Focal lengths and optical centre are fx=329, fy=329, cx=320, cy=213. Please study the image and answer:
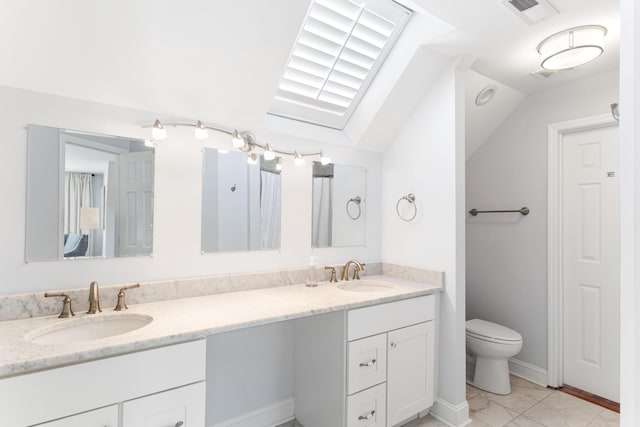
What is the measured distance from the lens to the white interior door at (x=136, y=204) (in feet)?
5.45

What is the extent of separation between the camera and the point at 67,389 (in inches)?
41.5

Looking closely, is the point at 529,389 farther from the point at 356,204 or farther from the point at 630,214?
the point at 630,214

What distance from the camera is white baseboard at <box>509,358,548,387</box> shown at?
254 cm

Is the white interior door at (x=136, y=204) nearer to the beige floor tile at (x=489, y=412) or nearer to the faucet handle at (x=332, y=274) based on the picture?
the faucet handle at (x=332, y=274)

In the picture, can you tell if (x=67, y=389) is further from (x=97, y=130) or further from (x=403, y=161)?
(x=403, y=161)

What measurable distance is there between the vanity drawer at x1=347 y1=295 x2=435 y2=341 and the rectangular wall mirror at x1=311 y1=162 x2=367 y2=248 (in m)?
0.68

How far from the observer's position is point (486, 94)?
253cm

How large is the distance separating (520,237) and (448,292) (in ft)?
3.51

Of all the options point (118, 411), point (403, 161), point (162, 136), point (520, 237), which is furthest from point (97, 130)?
point (520, 237)

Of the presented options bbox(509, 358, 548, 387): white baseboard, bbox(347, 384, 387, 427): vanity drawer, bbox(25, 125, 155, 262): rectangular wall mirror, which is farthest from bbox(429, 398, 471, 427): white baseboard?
bbox(25, 125, 155, 262): rectangular wall mirror

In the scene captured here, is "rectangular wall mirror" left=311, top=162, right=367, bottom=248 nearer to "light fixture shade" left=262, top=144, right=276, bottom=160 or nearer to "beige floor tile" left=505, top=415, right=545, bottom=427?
"light fixture shade" left=262, top=144, right=276, bottom=160

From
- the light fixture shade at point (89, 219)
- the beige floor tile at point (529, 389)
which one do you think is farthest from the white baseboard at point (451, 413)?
the light fixture shade at point (89, 219)

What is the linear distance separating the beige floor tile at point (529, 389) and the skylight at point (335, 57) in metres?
Answer: 2.43

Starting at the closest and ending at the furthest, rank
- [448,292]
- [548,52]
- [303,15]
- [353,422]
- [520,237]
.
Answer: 1. [303,15]
2. [353,422]
3. [548,52]
4. [448,292]
5. [520,237]
